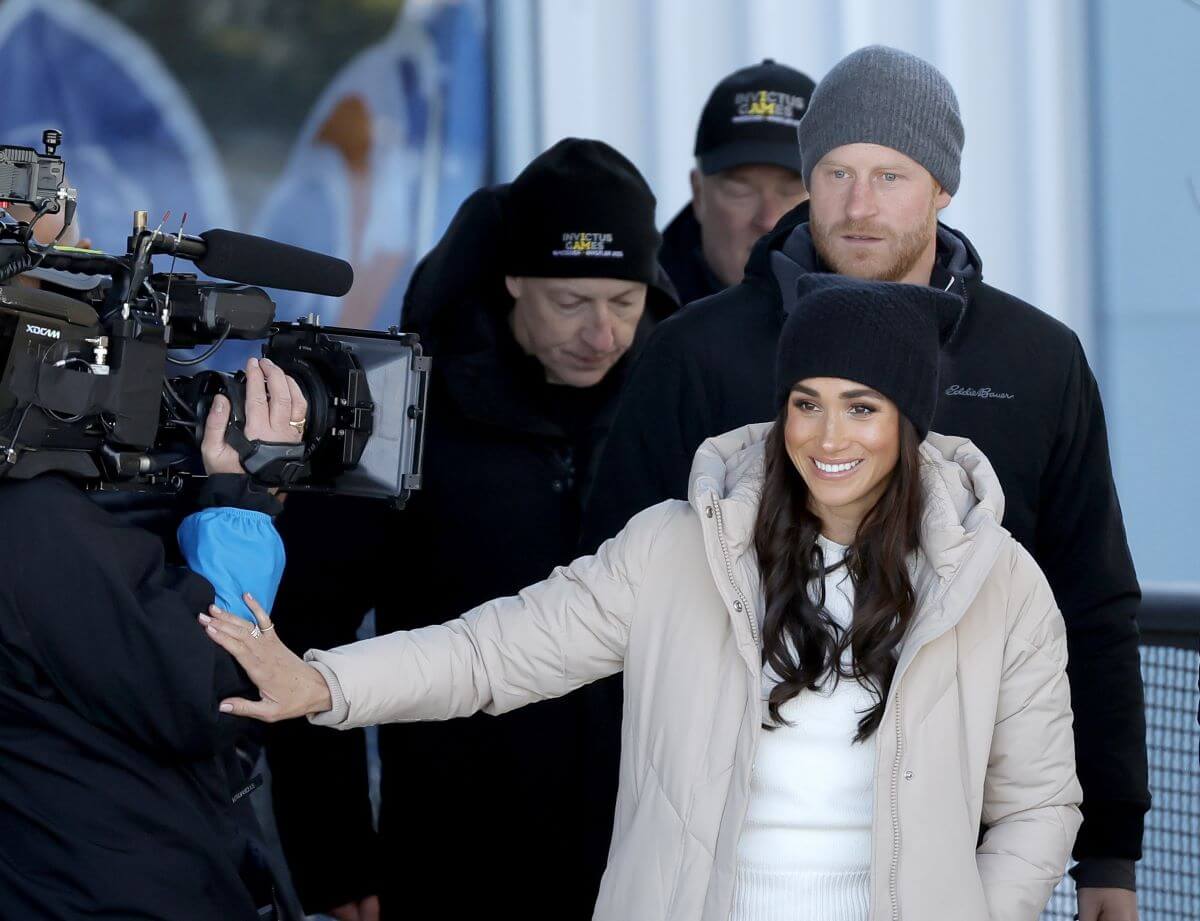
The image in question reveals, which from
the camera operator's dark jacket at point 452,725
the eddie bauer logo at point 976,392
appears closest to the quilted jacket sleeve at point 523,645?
the eddie bauer logo at point 976,392

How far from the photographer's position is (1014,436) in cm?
217

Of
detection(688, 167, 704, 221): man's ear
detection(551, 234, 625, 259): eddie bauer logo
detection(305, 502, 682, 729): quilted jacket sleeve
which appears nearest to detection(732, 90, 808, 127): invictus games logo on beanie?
detection(688, 167, 704, 221): man's ear

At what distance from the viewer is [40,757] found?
66.0 inches

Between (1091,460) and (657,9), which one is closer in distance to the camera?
(1091,460)

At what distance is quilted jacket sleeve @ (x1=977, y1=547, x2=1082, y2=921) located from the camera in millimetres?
1813

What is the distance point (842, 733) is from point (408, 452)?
58 centimetres

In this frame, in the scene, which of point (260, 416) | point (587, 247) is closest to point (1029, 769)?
point (260, 416)

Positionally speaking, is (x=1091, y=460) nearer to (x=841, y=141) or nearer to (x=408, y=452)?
(x=841, y=141)

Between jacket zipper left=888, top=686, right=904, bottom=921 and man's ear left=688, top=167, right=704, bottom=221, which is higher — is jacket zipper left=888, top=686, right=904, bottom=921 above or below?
below

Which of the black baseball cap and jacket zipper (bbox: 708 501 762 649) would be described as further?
the black baseball cap

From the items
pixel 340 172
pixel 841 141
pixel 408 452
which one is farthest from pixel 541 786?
pixel 340 172

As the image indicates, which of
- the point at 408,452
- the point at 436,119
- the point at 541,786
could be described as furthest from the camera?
the point at 436,119

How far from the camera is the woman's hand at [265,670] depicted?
1713mm

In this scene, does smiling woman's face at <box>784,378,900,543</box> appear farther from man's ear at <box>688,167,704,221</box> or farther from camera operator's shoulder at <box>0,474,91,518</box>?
man's ear at <box>688,167,704,221</box>
